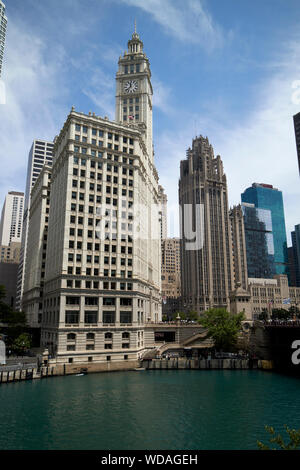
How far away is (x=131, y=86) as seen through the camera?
125125mm

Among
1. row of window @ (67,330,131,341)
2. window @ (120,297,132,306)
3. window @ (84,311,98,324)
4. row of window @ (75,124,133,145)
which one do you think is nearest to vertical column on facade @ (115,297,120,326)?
window @ (120,297,132,306)

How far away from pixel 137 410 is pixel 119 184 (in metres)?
60.0

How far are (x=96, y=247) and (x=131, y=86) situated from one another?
73746mm

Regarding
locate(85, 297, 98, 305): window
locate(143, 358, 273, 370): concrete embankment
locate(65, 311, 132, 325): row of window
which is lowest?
locate(143, 358, 273, 370): concrete embankment

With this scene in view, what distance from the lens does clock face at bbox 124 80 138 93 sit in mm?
124812

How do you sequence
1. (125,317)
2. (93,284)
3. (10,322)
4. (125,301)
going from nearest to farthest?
(93,284) → (125,317) → (125,301) → (10,322)

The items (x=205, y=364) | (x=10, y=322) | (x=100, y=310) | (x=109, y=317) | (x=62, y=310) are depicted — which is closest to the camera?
(x=62, y=310)

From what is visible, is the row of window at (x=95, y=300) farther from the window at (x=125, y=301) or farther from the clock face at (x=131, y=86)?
the clock face at (x=131, y=86)

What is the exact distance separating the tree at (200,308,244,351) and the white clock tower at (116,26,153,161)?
62982 mm

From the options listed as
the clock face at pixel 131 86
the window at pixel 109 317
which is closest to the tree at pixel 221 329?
the window at pixel 109 317

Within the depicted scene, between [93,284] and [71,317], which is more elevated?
[93,284]

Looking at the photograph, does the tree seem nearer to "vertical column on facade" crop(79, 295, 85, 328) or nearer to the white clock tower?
"vertical column on facade" crop(79, 295, 85, 328)

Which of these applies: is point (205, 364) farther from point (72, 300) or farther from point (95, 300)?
point (72, 300)

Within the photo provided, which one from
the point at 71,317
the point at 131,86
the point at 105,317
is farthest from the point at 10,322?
the point at 131,86
